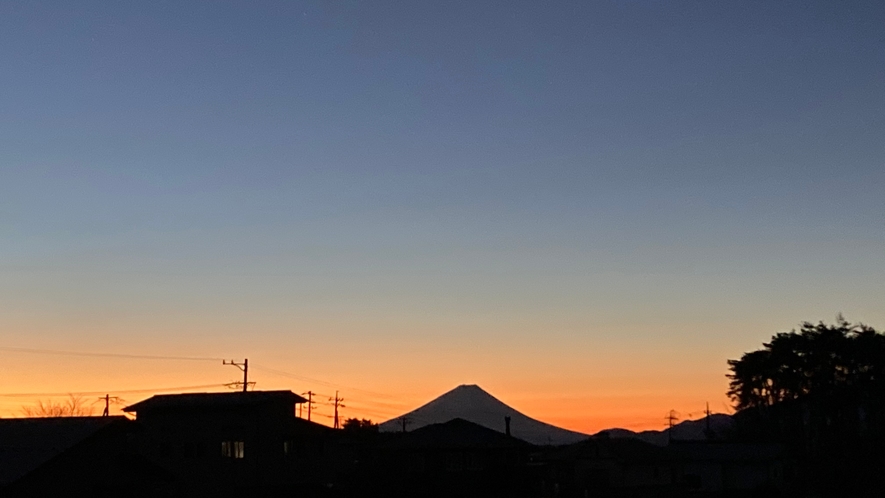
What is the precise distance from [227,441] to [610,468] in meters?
30.1

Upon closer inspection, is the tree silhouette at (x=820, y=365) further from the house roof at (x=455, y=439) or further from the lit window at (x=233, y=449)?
the lit window at (x=233, y=449)

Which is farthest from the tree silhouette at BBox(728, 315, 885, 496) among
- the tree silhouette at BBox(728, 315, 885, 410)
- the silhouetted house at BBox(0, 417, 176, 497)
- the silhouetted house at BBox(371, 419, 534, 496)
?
the silhouetted house at BBox(0, 417, 176, 497)

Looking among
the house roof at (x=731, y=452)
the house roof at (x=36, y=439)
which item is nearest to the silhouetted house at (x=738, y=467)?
the house roof at (x=731, y=452)

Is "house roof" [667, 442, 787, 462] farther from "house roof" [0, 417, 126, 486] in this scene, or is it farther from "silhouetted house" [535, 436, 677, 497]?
"house roof" [0, 417, 126, 486]

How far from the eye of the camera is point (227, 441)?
2436 inches

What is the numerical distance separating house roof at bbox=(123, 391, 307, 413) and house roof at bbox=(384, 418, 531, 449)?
364 inches

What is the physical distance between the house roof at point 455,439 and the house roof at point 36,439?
28.1 meters

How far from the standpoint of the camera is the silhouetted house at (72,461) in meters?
40.8

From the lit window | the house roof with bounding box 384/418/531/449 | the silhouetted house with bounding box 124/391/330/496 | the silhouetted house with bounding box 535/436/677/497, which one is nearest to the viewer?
the silhouetted house with bounding box 124/391/330/496

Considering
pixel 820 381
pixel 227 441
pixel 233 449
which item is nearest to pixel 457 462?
pixel 233 449

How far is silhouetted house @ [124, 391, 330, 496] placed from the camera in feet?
202

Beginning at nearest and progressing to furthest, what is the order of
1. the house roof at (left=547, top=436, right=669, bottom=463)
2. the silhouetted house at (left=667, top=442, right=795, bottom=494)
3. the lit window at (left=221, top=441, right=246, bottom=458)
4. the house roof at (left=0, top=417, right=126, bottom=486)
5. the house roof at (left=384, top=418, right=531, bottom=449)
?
the house roof at (left=0, top=417, right=126, bottom=486)
the lit window at (left=221, top=441, right=246, bottom=458)
the house roof at (left=384, top=418, right=531, bottom=449)
the house roof at (left=547, top=436, right=669, bottom=463)
the silhouetted house at (left=667, top=442, right=795, bottom=494)

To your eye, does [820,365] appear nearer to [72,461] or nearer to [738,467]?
[738,467]

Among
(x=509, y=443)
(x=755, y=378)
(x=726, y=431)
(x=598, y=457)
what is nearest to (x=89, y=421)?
(x=509, y=443)
